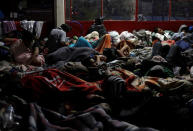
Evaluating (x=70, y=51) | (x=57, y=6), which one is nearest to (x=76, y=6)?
(x=57, y=6)

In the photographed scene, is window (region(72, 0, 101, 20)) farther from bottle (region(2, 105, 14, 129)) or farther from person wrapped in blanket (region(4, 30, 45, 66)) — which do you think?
bottle (region(2, 105, 14, 129))

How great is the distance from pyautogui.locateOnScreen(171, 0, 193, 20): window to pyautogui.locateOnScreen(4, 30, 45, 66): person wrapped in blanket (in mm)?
7679

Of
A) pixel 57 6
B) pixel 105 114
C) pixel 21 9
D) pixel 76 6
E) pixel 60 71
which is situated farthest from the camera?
pixel 21 9

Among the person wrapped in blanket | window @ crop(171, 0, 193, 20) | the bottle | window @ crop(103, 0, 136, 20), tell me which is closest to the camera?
the bottle

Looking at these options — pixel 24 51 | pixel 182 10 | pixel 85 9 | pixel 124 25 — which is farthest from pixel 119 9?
pixel 24 51

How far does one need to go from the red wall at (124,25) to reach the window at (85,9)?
1.32 ft

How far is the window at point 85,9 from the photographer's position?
943 centimetres

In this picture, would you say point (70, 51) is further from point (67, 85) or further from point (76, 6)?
point (76, 6)

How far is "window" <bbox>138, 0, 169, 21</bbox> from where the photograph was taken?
10.0 m

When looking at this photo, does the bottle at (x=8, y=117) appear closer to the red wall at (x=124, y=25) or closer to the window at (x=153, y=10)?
the red wall at (x=124, y=25)

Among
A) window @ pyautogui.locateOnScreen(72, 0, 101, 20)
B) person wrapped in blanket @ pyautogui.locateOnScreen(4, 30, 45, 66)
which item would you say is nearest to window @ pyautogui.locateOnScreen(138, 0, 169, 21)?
window @ pyautogui.locateOnScreen(72, 0, 101, 20)

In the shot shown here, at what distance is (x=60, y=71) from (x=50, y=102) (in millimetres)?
376

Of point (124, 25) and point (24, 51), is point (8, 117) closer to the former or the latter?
point (24, 51)

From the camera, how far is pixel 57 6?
8.61m
